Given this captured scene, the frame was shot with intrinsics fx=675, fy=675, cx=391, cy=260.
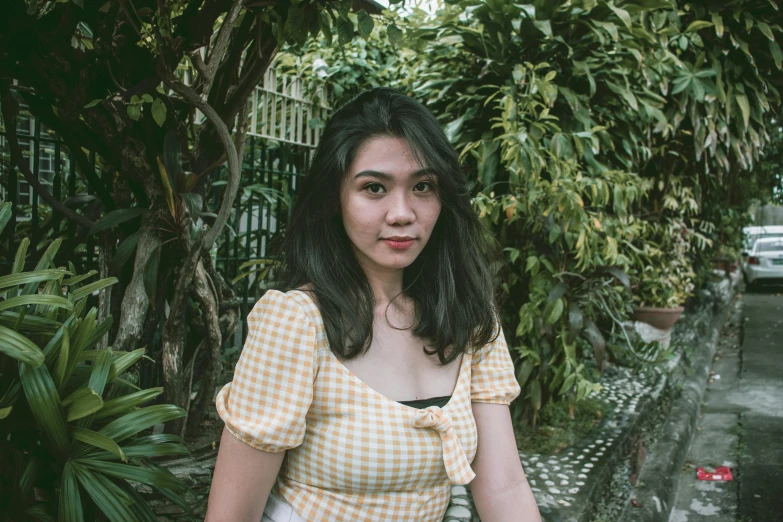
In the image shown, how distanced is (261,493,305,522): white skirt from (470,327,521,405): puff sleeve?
503 millimetres

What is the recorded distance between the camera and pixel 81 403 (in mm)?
1583

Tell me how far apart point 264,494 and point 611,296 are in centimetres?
307

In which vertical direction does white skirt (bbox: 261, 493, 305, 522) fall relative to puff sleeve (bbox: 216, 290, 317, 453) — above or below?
below

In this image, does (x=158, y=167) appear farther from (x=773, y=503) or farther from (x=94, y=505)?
(x=773, y=503)

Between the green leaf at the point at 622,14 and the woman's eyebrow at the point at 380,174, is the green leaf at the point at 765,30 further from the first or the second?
the woman's eyebrow at the point at 380,174

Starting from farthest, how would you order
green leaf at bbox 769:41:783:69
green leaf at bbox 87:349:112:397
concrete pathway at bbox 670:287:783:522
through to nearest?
green leaf at bbox 769:41:783:69 < concrete pathway at bbox 670:287:783:522 < green leaf at bbox 87:349:112:397

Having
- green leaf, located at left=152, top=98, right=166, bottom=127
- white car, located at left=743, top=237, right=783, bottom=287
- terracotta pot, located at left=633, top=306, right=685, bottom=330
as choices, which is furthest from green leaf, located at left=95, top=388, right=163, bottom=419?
white car, located at left=743, top=237, right=783, bottom=287

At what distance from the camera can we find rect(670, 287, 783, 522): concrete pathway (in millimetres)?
3889

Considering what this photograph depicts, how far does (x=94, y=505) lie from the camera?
168cm

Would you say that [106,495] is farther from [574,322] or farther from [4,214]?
[574,322]

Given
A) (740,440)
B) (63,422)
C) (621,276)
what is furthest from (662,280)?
(63,422)

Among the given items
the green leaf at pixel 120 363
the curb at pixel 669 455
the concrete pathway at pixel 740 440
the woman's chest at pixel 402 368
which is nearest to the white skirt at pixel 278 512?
the woman's chest at pixel 402 368

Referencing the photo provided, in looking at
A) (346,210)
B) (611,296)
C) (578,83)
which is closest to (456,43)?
(578,83)

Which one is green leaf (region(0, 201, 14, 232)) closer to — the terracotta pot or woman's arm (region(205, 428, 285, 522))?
woman's arm (region(205, 428, 285, 522))
